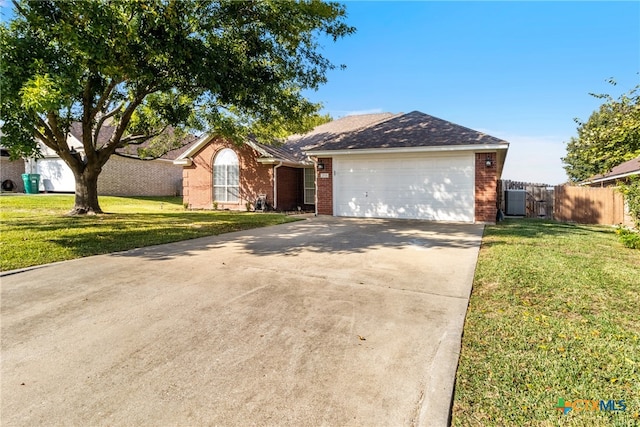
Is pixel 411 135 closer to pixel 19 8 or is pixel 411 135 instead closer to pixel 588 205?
pixel 588 205

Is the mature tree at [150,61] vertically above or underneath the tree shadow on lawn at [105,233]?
above

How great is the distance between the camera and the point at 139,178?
79.0 ft

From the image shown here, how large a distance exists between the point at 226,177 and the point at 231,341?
51.8 ft

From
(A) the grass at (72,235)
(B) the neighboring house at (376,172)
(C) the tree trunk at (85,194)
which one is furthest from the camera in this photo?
(C) the tree trunk at (85,194)

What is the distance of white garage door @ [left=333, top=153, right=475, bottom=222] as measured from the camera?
477 inches

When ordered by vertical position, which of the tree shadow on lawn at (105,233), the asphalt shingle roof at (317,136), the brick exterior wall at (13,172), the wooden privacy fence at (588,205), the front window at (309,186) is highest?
the asphalt shingle roof at (317,136)

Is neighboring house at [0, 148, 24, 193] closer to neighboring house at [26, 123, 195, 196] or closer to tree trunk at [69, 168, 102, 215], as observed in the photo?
neighboring house at [26, 123, 195, 196]

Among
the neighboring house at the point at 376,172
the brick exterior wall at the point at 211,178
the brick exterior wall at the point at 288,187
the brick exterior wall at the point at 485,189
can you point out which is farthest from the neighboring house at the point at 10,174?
the brick exterior wall at the point at 485,189

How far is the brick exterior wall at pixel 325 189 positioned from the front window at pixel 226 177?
5.39 meters

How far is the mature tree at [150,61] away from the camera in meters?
6.41

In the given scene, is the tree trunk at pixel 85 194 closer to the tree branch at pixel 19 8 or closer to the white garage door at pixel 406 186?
the tree branch at pixel 19 8

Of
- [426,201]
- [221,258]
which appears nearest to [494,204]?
[426,201]

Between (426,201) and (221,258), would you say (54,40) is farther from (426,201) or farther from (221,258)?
(426,201)

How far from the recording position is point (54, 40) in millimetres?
7180
